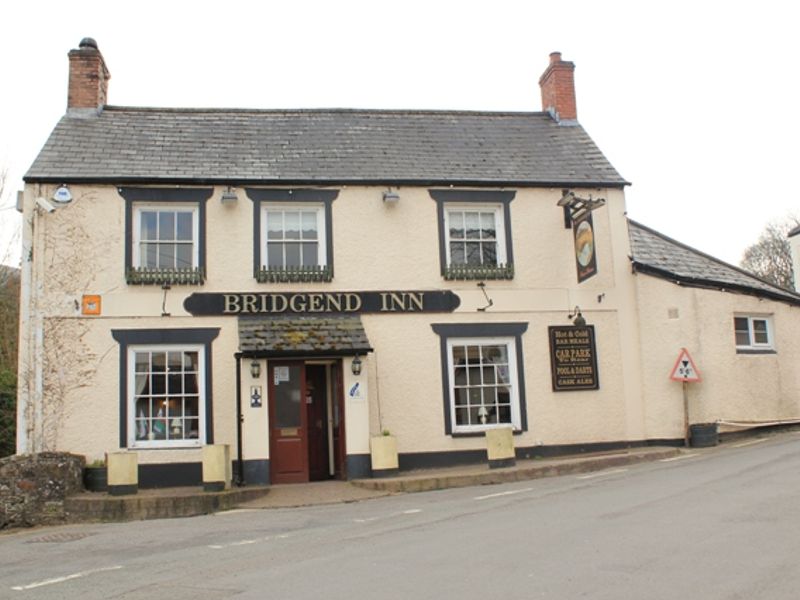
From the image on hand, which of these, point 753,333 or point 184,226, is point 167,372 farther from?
point 753,333

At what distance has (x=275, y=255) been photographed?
15914 millimetres

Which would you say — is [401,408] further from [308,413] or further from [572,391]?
[572,391]

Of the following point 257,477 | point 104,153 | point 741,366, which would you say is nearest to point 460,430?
point 257,477

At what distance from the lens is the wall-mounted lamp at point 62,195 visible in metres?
15.2

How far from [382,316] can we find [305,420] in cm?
251

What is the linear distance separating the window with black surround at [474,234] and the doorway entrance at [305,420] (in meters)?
3.27


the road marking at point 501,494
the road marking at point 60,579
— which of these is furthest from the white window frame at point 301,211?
the road marking at point 60,579

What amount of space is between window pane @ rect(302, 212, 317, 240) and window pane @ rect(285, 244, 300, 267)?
284mm

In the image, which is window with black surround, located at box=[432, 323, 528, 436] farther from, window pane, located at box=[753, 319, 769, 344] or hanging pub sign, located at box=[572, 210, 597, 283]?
window pane, located at box=[753, 319, 769, 344]

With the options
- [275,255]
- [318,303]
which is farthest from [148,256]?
[318,303]

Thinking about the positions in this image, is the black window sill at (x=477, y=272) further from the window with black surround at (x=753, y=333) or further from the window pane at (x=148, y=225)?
the window pane at (x=148, y=225)

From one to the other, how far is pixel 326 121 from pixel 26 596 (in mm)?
12836

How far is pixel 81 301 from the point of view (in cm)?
1506

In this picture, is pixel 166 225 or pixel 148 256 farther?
pixel 166 225
